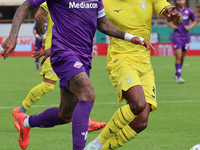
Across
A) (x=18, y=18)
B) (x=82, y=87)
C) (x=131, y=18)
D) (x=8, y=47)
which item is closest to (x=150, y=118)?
(x=131, y=18)

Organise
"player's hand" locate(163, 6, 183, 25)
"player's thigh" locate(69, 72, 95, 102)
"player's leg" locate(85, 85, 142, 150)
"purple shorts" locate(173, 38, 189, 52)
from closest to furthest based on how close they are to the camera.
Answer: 1. "player's thigh" locate(69, 72, 95, 102)
2. "player's leg" locate(85, 85, 142, 150)
3. "player's hand" locate(163, 6, 183, 25)
4. "purple shorts" locate(173, 38, 189, 52)

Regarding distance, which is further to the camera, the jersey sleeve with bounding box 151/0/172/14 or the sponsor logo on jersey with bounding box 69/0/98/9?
the jersey sleeve with bounding box 151/0/172/14

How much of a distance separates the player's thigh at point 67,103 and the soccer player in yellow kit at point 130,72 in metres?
0.42

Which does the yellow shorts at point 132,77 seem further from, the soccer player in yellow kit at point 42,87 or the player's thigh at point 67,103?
the soccer player in yellow kit at point 42,87

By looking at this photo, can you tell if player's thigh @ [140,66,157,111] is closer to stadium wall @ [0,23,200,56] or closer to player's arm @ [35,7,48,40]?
player's arm @ [35,7,48,40]

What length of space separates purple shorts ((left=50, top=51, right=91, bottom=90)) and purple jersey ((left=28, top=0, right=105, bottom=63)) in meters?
0.04

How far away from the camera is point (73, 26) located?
527 centimetres

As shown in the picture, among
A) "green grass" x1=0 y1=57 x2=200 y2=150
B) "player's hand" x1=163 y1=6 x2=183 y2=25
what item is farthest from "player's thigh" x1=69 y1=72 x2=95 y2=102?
"player's hand" x1=163 y1=6 x2=183 y2=25

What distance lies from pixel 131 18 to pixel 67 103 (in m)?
1.40

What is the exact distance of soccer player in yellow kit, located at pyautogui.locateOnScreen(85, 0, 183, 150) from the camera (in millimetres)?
5465

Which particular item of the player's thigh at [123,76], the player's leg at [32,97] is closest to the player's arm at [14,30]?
the player's thigh at [123,76]

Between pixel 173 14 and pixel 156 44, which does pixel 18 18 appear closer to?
pixel 173 14

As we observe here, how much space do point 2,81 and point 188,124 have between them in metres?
A: 8.63

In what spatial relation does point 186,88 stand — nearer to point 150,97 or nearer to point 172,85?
point 172,85
